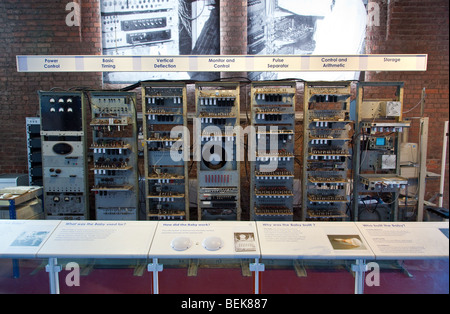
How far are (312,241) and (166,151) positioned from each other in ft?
10.5

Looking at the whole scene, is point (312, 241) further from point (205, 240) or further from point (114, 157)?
point (114, 157)

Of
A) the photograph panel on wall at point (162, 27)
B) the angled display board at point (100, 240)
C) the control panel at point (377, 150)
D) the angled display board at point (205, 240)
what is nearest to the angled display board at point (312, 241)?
the angled display board at point (205, 240)

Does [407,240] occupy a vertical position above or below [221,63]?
below

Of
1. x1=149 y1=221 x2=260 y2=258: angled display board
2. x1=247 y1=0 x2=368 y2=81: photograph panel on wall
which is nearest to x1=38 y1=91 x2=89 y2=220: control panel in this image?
x1=149 y1=221 x2=260 y2=258: angled display board

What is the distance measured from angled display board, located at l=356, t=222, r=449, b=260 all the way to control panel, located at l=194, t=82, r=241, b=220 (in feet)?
8.32

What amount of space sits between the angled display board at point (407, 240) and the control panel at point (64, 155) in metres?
4.50

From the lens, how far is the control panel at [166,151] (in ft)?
15.6

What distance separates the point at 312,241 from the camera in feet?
8.02

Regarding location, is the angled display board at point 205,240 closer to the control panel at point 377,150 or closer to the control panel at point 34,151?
the control panel at point 377,150

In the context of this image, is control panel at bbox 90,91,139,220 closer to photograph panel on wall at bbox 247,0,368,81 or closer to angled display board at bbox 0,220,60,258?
angled display board at bbox 0,220,60,258

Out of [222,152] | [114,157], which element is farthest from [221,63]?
[114,157]
